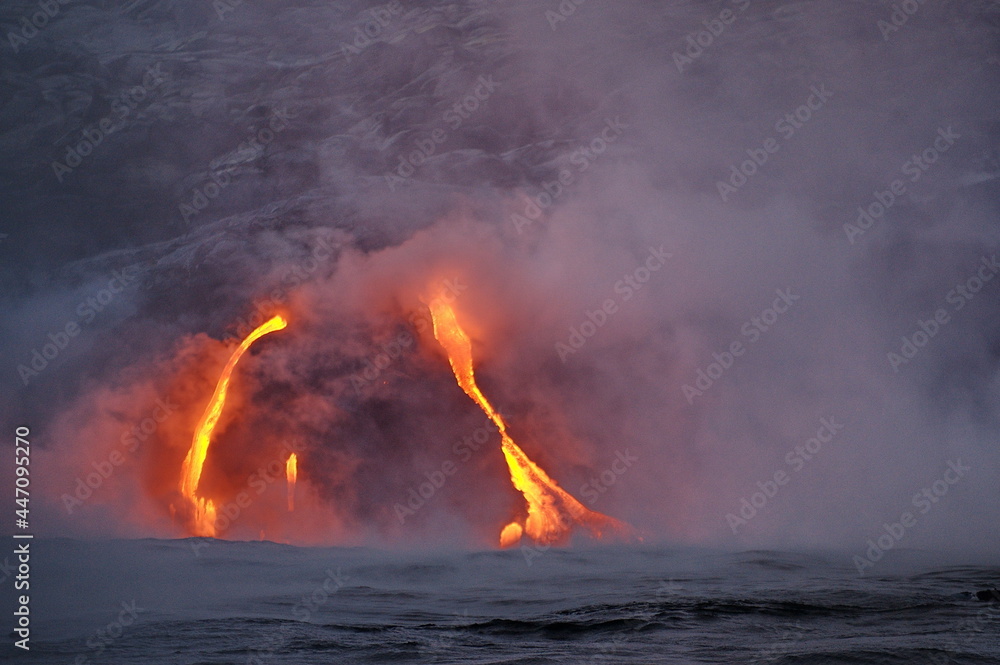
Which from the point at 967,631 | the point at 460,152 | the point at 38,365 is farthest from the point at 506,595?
the point at 460,152

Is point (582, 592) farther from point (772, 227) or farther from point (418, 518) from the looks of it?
point (772, 227)

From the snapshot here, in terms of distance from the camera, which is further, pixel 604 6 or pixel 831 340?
pixel 604 6

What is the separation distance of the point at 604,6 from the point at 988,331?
21.6 meters

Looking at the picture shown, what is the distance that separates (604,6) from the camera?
4422 cm

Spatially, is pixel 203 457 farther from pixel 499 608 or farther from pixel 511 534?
pixel 499 608

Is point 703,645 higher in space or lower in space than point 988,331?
lower
